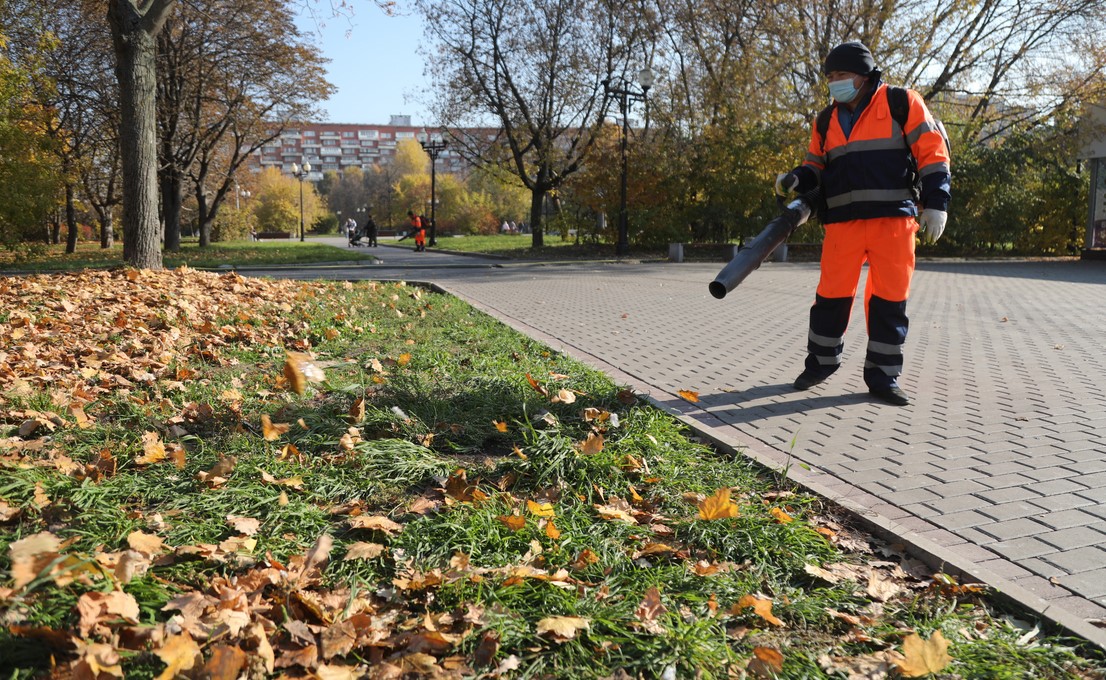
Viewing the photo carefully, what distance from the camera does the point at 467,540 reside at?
2.68 metres

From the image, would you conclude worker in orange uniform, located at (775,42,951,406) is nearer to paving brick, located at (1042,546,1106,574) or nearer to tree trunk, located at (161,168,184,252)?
paving brick, located at (1042,546,1106,574)

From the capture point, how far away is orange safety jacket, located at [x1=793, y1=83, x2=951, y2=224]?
4.82 metres

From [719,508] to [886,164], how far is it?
3071 millimetres

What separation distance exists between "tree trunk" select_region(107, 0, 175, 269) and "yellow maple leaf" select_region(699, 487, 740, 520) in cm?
1030

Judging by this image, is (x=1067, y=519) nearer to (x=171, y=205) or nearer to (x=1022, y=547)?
(x=1022, y=547)

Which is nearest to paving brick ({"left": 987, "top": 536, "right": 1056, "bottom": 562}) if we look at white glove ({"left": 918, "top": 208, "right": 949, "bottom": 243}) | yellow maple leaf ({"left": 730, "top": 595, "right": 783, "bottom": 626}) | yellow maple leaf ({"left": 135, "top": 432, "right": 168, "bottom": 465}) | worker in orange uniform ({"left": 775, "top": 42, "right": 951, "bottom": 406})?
yellow maple leaf ({"left": 730, "top": 595, "right": 783, "bottom": 626})

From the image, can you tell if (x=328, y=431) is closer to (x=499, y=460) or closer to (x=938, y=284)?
(x=499, y=460)

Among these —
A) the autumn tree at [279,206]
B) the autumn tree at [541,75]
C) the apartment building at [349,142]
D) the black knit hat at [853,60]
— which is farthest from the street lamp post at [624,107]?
the apartment building at [349,142]

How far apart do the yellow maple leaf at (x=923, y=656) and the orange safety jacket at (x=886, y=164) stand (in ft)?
11.2

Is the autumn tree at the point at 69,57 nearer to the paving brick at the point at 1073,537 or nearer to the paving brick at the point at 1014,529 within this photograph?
the paving brick at the point at 1014,529

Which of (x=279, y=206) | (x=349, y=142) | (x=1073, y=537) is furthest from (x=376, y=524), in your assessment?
(x=349, y=142)

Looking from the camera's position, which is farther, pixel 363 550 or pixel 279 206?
pixel 279 206

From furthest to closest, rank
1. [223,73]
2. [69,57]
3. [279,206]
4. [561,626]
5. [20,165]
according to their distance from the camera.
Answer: [279,206]
[223,73]
[69,57]
[20,165]
[561,626]

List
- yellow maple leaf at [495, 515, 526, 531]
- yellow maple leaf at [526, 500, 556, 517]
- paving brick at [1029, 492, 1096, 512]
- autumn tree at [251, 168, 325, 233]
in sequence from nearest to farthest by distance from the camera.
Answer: yellow maple leaf at [495, 515, 526, 531] → yellow maple leaf at [526, 500, 556, 517] → paving brick at [1029, 492, 1096, 512] → autumn tree at [251, 168, 325, 233]
